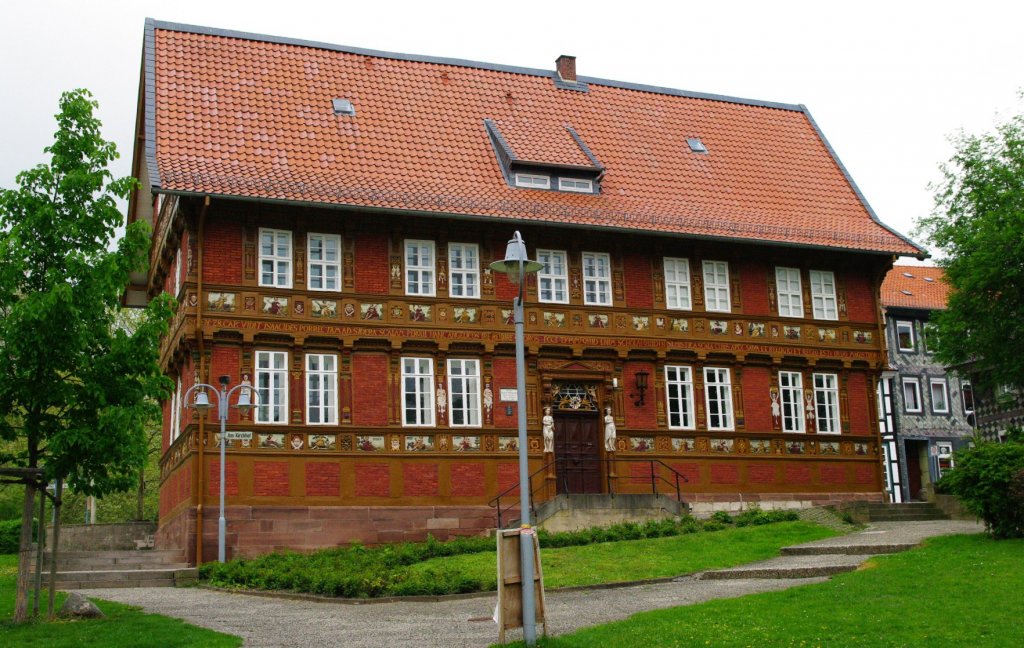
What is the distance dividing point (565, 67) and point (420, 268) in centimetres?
1055

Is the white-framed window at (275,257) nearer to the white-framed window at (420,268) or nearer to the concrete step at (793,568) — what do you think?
the white-framed window at (420,268)

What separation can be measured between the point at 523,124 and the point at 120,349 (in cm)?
1937

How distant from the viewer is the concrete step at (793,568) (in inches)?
806

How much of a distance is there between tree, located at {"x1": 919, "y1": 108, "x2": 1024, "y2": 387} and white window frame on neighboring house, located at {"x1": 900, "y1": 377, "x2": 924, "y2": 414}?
1641cm

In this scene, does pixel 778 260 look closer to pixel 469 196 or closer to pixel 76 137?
pixel 469 196

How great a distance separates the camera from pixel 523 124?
35.4 metres

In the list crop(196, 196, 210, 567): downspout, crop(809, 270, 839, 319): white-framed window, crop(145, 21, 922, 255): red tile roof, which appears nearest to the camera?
crop(196, 196, 210, 567): downspout

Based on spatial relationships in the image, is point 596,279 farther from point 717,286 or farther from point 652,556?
point 652,556

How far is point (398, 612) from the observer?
61.9 ft

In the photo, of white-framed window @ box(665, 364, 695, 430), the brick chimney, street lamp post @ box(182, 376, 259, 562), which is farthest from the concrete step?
the brick chimney

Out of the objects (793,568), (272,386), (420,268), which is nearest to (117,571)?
(272,386)

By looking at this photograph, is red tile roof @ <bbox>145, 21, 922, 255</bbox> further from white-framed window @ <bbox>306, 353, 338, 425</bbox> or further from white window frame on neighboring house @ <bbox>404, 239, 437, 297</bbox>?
white-framed window @ <bbox>306, 353, 338, 425</bbox>

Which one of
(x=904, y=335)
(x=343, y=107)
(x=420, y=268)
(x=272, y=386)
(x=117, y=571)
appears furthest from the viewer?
(x=904, y=335)

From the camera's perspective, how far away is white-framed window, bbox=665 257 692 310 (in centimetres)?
3375
